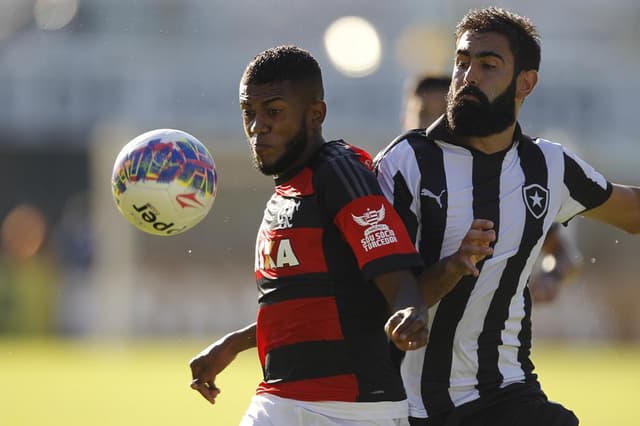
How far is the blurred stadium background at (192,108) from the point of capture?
2377 cm

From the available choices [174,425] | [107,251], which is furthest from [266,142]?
[107,251]

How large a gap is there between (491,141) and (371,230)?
97 centimetres

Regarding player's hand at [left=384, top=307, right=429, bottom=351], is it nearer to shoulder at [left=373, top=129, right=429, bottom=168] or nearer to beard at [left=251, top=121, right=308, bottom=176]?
beard at [left=251, top=121, right=308, bottom=176]

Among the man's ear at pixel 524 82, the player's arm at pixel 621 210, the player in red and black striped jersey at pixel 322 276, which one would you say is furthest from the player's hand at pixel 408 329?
the player's arm at pixel 621 210

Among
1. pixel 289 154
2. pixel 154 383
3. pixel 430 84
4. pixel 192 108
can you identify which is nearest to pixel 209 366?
pixel 289 154

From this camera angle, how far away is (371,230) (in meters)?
4.55

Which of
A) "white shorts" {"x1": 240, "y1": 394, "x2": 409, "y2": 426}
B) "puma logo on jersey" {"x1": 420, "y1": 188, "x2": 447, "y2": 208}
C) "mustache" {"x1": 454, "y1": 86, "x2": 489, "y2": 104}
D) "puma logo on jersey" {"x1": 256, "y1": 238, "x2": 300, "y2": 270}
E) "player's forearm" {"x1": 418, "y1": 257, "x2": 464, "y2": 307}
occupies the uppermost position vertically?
"mustache" {"x1": 454, "y1": 86, "x2": 489, "y2": 104}

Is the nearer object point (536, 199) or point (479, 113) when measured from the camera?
point (479, 113)

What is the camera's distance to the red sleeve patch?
4531 mm

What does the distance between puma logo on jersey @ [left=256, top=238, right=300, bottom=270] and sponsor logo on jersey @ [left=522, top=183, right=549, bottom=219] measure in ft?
3.55

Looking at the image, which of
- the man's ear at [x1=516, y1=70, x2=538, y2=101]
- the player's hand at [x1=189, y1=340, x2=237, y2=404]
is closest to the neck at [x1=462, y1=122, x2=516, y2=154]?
the man's ear at [x1=516, y1=70, x2=538, y2=101]

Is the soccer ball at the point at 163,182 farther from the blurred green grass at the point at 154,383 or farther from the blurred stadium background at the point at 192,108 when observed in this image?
the blurred stadium background at the point at 192,108

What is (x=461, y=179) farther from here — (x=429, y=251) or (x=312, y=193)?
(x=312, y=193)

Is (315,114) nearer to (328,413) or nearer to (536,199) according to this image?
(536,199)
